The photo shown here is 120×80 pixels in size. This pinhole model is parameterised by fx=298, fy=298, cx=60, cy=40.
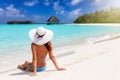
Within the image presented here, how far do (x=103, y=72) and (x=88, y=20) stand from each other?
3017 inches

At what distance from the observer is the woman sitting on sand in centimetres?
434

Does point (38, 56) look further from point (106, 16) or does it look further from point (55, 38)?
point (106, 16)

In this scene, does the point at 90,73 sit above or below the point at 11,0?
below

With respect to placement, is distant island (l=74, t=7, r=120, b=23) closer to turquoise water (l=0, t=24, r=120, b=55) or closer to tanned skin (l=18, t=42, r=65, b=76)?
turquoise water (l=0, t=24, r=120, b=55)

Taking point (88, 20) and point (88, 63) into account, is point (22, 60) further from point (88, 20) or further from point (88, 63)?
point (88, 20)

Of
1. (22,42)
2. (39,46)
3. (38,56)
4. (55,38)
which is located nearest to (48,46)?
(39,46)

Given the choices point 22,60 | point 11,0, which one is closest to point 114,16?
point 11,0

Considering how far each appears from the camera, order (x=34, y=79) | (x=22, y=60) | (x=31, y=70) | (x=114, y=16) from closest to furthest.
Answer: (x=34, y=79), (x=31, y=70), (x=22, y=60), (x=114, y=16)

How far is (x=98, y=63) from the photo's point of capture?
4973 millimetres

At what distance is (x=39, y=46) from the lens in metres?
4.47

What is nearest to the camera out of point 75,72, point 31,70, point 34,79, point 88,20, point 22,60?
point 34,79

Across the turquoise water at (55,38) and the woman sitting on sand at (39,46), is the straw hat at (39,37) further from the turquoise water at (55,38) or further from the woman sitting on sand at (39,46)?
the turquoise water at (55,38)

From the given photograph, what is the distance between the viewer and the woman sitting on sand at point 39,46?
434cm

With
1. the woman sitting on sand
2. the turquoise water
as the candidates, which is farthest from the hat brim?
the turquoise water
